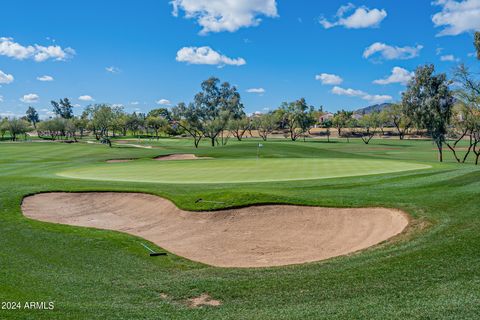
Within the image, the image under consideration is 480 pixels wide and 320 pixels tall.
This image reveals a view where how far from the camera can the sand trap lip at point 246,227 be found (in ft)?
43.4

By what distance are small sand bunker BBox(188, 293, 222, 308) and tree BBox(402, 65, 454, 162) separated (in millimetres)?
49357

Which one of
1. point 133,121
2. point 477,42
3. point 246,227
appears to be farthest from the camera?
point 133,121

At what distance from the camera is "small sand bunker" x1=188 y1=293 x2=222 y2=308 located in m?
8.45

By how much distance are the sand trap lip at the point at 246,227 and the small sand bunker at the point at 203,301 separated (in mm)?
3530

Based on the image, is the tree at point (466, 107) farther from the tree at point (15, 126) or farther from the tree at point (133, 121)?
the tree at point (15, 126)

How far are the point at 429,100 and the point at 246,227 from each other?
43.8m

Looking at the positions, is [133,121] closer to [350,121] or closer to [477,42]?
[350,121]

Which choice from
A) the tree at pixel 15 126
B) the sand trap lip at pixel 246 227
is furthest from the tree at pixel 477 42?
the tree at pixel 15 126

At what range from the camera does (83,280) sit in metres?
10.2

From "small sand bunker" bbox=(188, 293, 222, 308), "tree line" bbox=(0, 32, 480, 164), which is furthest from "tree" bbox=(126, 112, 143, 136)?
"small sand bunker" bbox=(188, 293, 222, 308)

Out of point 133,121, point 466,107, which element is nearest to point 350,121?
point 133,121

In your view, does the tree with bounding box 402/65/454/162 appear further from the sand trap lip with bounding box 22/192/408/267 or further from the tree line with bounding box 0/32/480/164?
the sand trap lip with bounding box 22/192/408/267

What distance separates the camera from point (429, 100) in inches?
1991

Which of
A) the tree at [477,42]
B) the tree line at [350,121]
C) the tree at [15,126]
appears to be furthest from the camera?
the tree at [15,126]
